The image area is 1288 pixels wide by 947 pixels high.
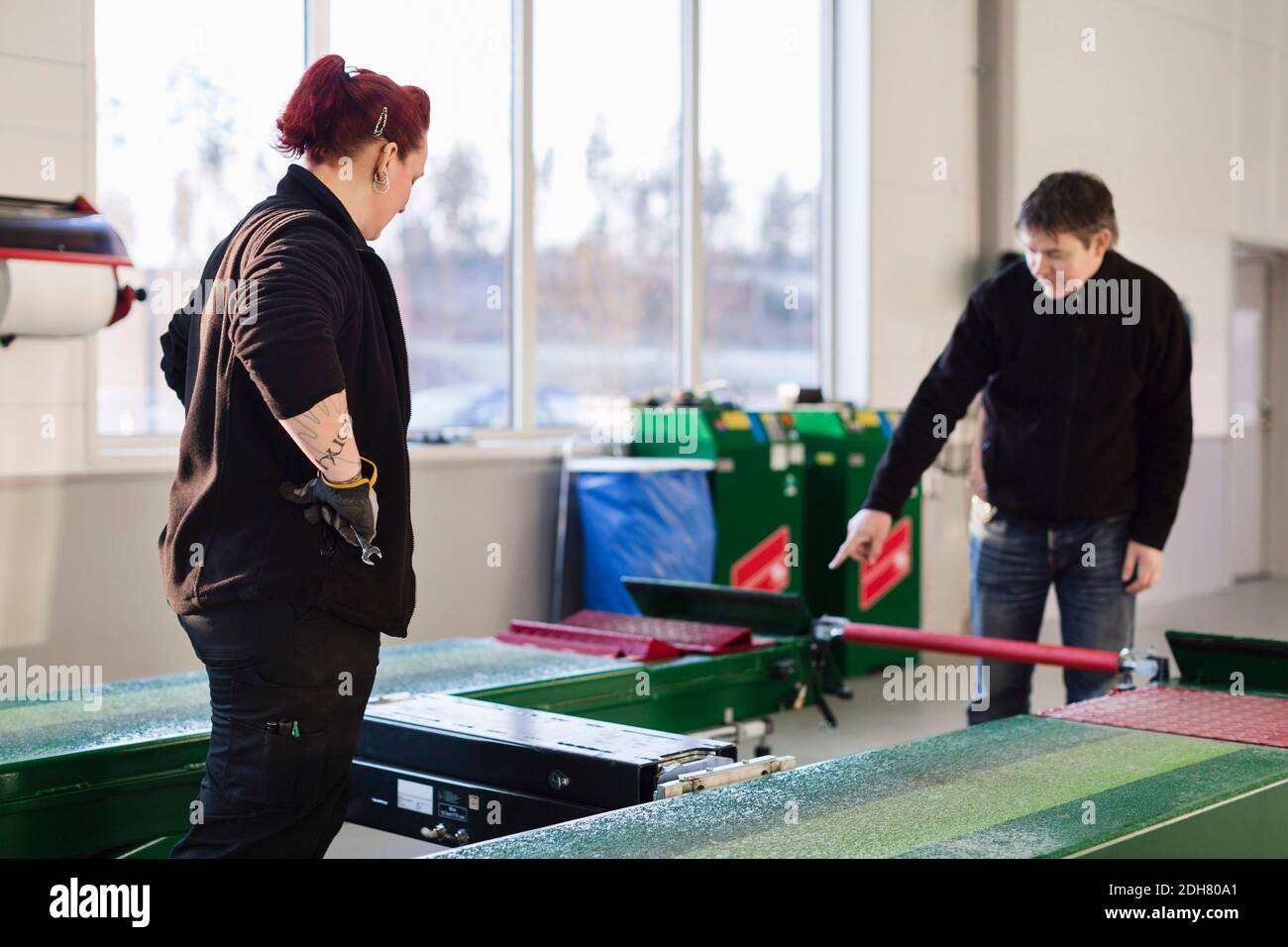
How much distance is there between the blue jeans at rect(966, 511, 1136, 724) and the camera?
9.37 feet

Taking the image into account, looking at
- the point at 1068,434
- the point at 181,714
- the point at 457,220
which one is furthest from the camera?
the point at 457,220

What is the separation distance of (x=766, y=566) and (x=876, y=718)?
790 millimetres

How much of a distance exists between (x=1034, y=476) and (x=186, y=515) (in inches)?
68.5

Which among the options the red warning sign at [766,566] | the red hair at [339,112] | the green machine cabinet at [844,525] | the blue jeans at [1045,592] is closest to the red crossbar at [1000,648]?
the blue jeans at [1045,592]

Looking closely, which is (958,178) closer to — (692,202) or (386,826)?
(692,202)

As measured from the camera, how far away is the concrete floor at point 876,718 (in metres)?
3.68

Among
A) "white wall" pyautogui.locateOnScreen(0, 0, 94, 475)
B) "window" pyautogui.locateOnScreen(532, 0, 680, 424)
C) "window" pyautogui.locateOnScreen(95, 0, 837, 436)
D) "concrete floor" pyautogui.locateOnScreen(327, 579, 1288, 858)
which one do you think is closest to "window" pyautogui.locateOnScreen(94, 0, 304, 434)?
"window" pyautogui.locateOnScreen(95, 0, 837, 436)

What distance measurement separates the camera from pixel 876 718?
5.25m

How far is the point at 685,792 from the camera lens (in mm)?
1813

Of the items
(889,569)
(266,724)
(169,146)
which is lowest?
(889,569)

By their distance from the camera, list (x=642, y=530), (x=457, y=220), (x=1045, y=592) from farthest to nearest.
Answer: (x=457, y=220) → (x=642, y=530) → (x=1045, y=592)

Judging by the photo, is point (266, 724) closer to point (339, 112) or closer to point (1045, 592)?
point (339, 112)

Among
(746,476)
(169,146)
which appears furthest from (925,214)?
(169,146)
